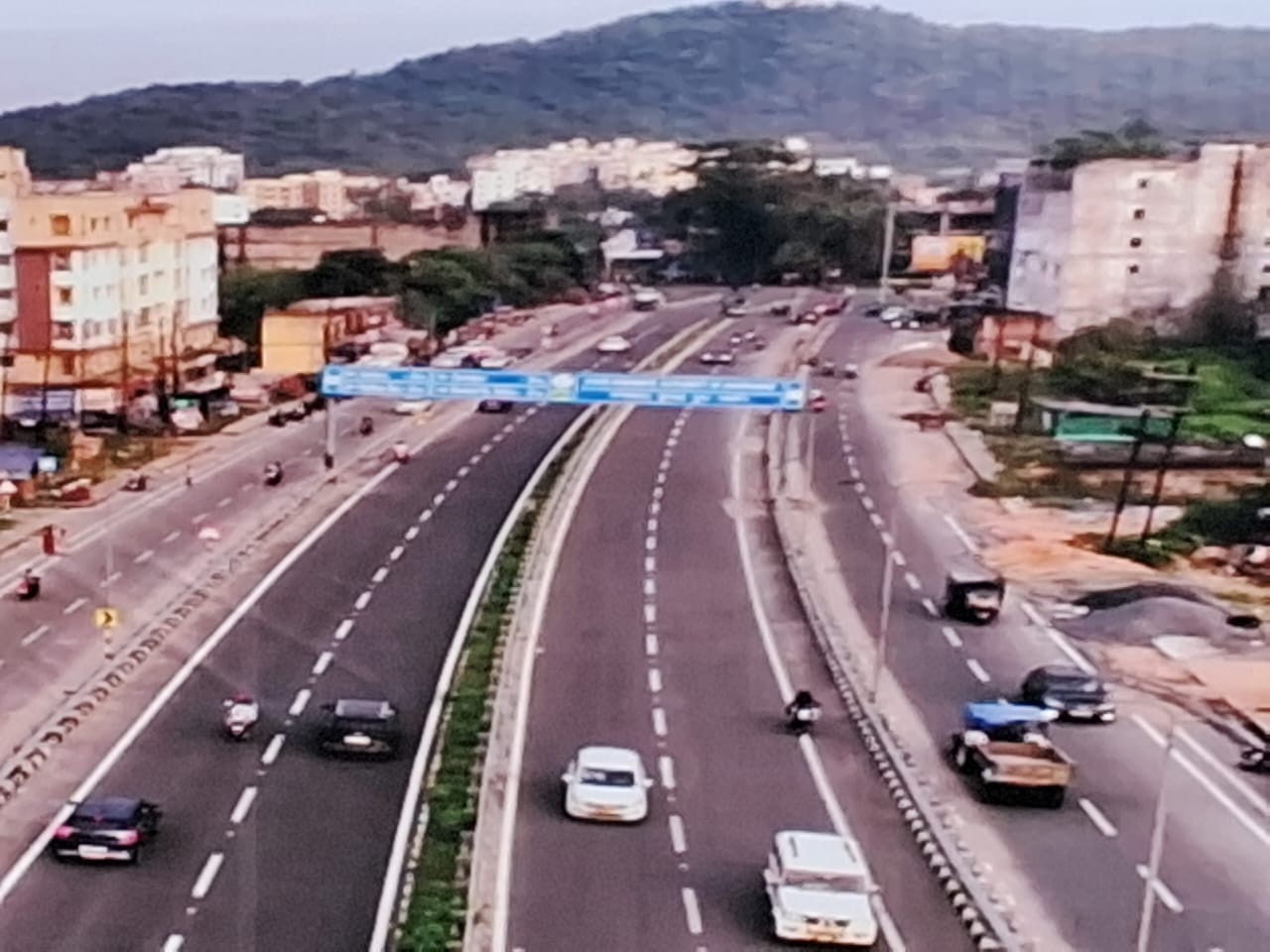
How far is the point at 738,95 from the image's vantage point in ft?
63.8

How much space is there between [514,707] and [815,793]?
1556 mm

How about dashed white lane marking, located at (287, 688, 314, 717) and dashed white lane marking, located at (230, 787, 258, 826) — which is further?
dashed white lane marking, located at (287, 688, 314, 717)

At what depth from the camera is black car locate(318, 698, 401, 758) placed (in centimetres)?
754

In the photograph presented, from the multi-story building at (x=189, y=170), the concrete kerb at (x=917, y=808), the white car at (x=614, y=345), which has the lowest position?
the concrete kerb at (x=917, y=808)

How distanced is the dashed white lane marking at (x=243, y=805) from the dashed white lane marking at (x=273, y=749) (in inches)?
13.4

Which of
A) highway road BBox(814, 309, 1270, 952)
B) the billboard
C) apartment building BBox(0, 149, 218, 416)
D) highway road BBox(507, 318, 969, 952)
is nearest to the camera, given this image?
highway road BBox(507, 318, 969, 952)

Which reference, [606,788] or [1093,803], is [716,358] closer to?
[1093,803]

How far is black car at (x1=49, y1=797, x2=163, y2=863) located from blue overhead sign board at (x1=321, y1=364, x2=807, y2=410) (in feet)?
23.1

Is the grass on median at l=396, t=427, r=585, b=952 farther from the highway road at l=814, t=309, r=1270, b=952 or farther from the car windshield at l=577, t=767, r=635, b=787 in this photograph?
the highway road at l=814, t=309, r=1270, b=952

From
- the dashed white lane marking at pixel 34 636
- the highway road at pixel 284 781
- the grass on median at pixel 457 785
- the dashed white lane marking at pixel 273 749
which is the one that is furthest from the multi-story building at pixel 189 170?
the dashed white lane marking at pixel 273 749

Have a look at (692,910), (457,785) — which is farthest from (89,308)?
(692,910)

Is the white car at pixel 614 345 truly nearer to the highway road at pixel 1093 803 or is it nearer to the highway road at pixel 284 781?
the highway road at pixel 1093 803

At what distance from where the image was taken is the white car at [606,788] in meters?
6.88

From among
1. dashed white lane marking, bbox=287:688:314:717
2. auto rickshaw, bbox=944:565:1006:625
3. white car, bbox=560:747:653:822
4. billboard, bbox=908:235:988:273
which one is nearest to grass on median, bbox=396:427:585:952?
white car, bbox=560:747:653:822
